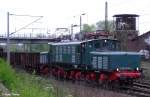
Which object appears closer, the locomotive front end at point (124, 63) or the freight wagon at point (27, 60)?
the locomotive front end at point (124, 63)

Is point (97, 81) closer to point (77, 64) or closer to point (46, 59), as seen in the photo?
point (77, 64)

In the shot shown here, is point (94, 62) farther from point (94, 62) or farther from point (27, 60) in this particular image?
point (27, 60)

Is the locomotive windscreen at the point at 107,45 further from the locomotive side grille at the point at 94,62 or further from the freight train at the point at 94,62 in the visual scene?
the locomotive side grille at the point at 94,62

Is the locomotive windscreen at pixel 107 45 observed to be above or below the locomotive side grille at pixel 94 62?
above

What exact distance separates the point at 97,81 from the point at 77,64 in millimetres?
3641

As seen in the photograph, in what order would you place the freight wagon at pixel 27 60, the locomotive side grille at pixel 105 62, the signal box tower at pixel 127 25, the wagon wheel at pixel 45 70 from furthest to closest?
the signal box tower at pixel 127 25, the freight wagon at pixel 27 60, the wagon wheel at pixel 45 70, the locomotive side grille at pixel 105 62

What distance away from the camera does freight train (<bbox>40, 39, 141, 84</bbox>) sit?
30648 mm

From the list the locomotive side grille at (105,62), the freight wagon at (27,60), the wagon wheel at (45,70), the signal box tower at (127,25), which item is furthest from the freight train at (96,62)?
the signal box tower at (127,25)

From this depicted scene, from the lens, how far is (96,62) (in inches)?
1292

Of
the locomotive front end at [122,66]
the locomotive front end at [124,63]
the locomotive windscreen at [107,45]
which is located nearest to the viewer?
the locomotive front end at [122,66]

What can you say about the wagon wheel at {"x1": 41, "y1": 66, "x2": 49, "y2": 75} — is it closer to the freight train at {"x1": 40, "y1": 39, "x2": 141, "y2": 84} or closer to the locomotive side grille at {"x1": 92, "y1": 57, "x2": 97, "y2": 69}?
the freight train at {"x1": 40, "y1": 39, "x2": 141, "y2": 84}

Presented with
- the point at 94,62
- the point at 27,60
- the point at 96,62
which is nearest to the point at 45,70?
the point at 27,60

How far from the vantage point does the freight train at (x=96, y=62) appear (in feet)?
101

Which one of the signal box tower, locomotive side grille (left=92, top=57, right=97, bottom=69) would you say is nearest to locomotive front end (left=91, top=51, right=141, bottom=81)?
locomotive side grille (left=92, top=57, right=97, bottom=69)
